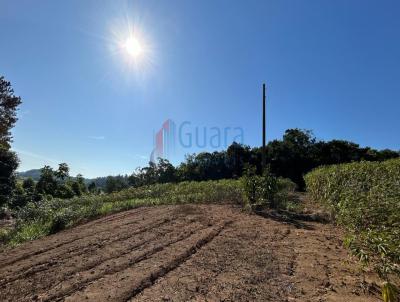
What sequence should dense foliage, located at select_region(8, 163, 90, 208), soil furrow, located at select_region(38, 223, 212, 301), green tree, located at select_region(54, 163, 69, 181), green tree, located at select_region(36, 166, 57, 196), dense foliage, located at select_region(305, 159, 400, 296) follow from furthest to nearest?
1. green tree, located at select_region(54, 163, 69, 181)
2. green tree, located at select_region(36, 166, 57, 196)
3. dense foliage, located at select_region(8, 163, 90, 208)
4. soil furrow, located at select_region(38, 223, 212, 301)
5. dense foliage, located at select_region(305, 159, 400, 296)

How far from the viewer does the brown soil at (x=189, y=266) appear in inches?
131

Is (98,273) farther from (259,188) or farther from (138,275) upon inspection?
(259,188)

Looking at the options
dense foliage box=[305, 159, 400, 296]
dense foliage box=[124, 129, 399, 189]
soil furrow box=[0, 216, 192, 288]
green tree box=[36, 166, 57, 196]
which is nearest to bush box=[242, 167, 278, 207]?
dense foliage box=[305, 159, 400, 296]

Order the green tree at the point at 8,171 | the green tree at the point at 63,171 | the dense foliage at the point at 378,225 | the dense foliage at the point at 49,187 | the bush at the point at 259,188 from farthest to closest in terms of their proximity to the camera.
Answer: the green tree at the point at 63,171 → the dense foliage at the point at 49,187 → the green tree at the point at 8,171 → the bush at the point at 259,188 → the dense foliage at the point at 378,225

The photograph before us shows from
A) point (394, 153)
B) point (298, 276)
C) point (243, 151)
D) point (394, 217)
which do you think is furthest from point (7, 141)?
point (394, 153)

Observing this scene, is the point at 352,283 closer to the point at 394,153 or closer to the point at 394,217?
the point at 394,217

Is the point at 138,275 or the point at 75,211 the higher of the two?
the point at 75,211

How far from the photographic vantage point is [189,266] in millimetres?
4062

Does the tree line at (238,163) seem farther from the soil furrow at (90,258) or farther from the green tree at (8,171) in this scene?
the soil furrow at (90,258)

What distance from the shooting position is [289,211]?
9.03 meters

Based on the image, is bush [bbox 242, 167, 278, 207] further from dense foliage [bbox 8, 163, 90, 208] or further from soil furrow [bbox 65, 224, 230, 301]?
dense foliage [bbox 8, 163, 90, 208]

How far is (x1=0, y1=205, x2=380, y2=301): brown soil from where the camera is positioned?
332 centimetres

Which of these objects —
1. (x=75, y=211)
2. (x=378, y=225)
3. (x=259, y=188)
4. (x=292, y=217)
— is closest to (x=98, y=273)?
(x=378, y=225)

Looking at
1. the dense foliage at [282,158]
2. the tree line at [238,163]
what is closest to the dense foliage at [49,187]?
the tree line at [238,163]
